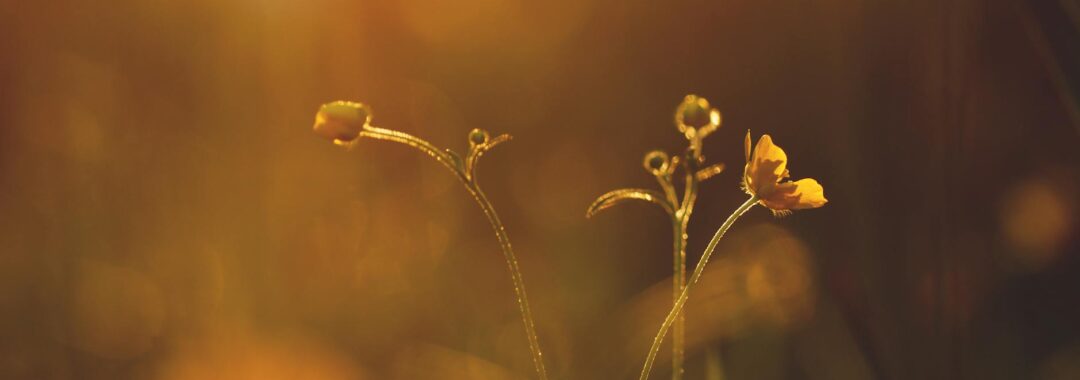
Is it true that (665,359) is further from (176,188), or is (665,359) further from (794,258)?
(176,188)

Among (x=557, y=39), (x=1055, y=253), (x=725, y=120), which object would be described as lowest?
(x=1055, y=253)

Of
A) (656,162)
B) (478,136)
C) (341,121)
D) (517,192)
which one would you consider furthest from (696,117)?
(517,192)

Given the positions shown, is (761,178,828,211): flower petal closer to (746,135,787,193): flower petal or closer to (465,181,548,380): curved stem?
(746,135,787,193): flower petal

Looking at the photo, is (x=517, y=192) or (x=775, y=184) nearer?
(x=775, y=184)

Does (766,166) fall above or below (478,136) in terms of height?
below

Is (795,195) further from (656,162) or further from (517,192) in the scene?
(517,192)

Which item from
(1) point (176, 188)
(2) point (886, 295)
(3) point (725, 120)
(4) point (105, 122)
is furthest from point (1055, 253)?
(4) point (105, 122)
